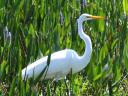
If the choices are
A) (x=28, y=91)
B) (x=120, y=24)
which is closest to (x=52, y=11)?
(x=120, y=24)

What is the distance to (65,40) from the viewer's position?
11.0 feet

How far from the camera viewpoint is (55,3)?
140 inches

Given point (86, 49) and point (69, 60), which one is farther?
point (69, 60)

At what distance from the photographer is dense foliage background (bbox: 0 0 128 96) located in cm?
311

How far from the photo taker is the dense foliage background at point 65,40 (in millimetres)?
3109

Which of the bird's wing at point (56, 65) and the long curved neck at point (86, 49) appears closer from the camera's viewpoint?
the bird's wing at point (56, 65)

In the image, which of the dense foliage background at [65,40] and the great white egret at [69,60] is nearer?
the dense foliage background at [65,40]

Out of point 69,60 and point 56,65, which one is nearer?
point 56,65

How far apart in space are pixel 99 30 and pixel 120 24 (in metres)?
0.20

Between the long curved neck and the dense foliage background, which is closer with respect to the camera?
the dense foliage background

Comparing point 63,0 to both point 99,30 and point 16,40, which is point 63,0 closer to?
point 99,30

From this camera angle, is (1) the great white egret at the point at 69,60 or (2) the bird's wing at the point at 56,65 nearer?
(2) the bird's wing at the point at 56,65

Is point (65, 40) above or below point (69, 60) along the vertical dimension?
above

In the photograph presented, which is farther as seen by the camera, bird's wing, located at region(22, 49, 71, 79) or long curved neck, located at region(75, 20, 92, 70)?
long curved neck, located at region(75, 20, 92, 70)
